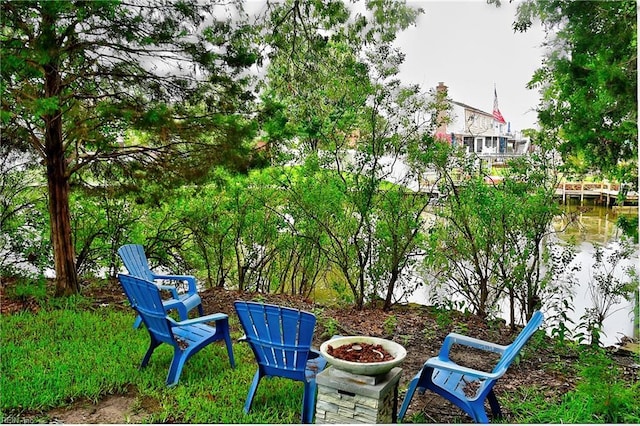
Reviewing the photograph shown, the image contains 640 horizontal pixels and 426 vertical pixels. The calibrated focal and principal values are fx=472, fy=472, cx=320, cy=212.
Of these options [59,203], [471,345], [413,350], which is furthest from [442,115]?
[59,203]

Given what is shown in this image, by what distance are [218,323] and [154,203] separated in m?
1.67

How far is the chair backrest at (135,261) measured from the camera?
3.67 meters

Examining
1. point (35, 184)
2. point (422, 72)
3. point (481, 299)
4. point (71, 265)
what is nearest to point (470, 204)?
point (481, 299)

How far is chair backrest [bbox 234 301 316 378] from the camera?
2.25 metres

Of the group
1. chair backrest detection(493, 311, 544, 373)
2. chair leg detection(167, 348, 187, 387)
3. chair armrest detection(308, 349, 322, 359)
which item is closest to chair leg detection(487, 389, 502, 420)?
chair backrest detection(493, 311, 544, 373)

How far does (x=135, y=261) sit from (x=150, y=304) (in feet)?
4.13

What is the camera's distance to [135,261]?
3.79 meters

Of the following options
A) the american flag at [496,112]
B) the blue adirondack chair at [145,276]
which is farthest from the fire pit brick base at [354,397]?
the american flag at [496,112]

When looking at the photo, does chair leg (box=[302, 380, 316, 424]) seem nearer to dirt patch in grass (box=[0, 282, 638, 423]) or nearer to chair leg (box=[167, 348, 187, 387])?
dirt patch in grass (box=[0, 282, 638, 423])

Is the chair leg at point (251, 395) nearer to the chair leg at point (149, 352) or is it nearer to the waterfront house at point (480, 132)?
the chair leg at point (149, 352)

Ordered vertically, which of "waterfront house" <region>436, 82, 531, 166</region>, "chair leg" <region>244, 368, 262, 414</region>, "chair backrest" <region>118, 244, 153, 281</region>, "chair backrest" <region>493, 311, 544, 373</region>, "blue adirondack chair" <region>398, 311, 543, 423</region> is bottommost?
"chair leg" <region>244, 368, 262, 414</region>

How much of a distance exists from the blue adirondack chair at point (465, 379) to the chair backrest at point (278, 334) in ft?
1.86

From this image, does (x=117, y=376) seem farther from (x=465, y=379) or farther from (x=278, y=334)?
(x=465, y=379)

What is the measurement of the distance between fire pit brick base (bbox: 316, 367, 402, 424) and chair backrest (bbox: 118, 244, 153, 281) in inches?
85.7
